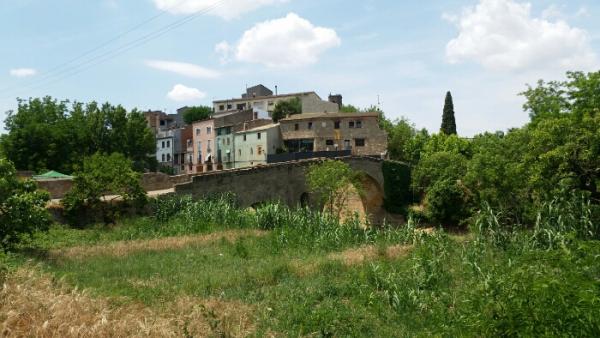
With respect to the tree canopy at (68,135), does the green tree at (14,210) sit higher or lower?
lower

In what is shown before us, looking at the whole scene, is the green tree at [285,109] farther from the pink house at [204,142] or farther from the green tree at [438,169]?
the green tree at [438,169]

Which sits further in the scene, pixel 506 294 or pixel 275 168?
pixel 275 168

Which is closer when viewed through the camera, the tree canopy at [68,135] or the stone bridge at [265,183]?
the stone bridge at [265,183]

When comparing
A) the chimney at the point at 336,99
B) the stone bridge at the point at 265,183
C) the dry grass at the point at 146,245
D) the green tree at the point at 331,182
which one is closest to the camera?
the dry grass at the point at 146,245

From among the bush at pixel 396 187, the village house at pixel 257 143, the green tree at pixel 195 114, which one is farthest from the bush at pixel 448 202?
the green tree at pixel 195 114

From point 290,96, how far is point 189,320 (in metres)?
72.0

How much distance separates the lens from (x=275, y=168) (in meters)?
32.2

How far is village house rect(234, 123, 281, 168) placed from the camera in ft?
198

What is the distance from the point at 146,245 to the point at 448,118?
168 ft

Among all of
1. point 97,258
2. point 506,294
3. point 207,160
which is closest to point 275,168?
point 97,258

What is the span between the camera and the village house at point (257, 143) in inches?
2372

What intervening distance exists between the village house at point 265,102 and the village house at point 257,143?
8923 mm

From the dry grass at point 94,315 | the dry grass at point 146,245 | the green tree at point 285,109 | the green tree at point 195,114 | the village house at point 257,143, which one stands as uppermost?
the green tree at point 195,114

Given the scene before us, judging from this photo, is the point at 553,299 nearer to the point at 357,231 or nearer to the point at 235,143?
the point at 357,231
